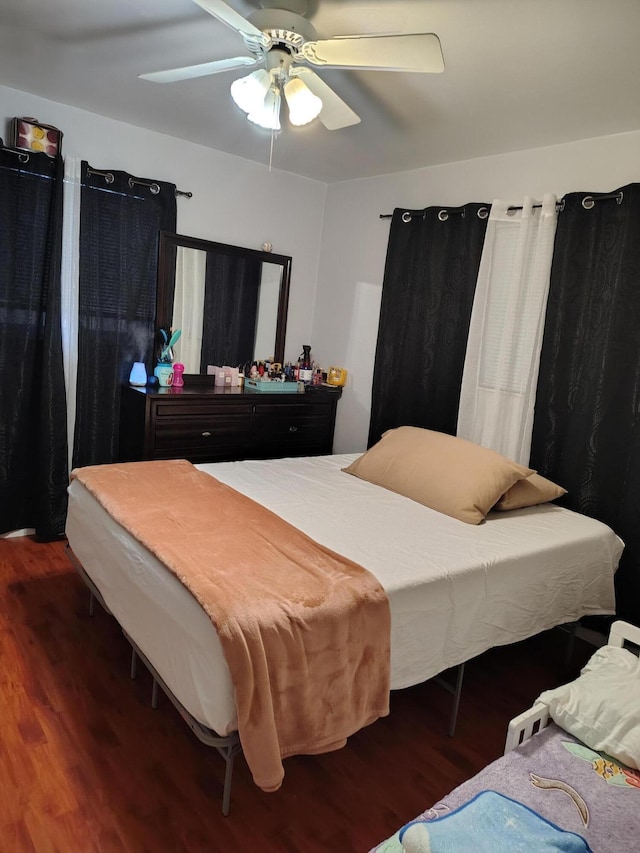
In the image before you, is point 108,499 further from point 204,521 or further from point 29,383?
point 29,383

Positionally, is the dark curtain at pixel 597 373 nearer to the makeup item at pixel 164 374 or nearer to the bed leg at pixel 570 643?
the bed leg at pixel 570 643

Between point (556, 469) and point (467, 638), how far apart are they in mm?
1263

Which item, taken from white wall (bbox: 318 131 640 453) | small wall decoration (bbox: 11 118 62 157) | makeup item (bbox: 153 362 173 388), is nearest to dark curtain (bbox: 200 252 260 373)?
makeup item (bbox: 153 362 173 388)

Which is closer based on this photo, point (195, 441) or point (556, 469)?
point (556, 469)

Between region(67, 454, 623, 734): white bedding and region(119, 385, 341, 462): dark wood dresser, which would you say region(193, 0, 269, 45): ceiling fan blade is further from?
region(119, 385, 341, 462): dark wood dresser

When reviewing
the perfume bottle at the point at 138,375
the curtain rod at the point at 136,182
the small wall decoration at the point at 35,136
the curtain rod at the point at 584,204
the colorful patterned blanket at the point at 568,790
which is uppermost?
the small wall decoration at the point at 35,136

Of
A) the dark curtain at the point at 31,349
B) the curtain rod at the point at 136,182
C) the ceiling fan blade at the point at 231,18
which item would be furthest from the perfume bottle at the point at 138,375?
the ceiling fan blade at the point at 231,18

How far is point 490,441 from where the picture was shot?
10.3 ft

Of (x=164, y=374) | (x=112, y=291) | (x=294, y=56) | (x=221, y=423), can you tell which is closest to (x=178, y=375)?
(x=164, y=374)

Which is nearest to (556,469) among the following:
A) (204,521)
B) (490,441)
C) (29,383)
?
(490,441)

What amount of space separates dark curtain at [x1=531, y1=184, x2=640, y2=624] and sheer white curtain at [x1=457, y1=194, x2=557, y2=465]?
6 centimetres

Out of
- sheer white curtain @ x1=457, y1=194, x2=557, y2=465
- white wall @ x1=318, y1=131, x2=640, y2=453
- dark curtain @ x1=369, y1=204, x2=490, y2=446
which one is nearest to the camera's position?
white wall @ x1=318, y1=131, x2=640, y2=453

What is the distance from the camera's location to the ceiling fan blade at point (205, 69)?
1885 mm

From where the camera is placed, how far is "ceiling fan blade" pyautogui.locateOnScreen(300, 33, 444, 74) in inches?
65.2
